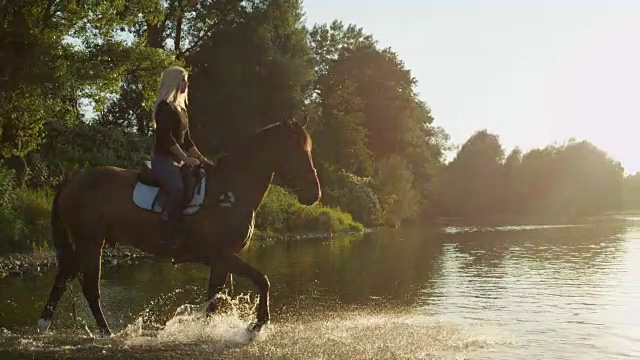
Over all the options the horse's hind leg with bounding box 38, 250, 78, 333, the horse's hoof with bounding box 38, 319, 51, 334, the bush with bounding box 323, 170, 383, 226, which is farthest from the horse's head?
the bush with bounding box 323, 170, 383, 226

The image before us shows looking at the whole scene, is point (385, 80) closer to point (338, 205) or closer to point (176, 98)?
point (338, 205)

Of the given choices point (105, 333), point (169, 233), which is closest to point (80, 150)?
point (105, 333)

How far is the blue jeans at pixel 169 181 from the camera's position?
9328 millimetres

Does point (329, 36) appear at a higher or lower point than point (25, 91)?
higher

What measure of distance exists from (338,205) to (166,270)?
3144cm

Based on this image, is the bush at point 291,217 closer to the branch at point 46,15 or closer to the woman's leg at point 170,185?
the branch at point 46,15

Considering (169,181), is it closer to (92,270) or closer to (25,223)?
(92,270)

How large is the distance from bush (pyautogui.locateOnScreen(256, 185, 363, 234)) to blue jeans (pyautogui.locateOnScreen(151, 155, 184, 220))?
2453 cm

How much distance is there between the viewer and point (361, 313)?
1191 cm

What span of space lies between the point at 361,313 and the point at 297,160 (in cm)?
367

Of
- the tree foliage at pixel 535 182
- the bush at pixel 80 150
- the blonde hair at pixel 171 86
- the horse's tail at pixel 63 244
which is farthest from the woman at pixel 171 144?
the tree foliage at pixel 535 182

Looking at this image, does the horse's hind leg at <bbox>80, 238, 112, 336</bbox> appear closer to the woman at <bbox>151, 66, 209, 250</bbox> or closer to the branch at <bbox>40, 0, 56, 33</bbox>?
the woman at <bbox>151, 66, 209, 250</bbox>

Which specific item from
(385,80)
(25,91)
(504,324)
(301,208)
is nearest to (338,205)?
(301,208)

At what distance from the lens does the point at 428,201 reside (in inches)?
3260
